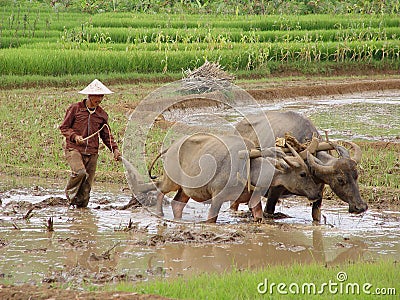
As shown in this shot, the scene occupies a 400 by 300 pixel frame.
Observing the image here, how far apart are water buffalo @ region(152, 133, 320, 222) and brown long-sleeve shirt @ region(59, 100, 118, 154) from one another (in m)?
0.89

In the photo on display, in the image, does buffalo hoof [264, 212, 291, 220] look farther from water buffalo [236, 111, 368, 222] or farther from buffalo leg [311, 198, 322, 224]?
buffalo leg [311, 198, 322, 224]

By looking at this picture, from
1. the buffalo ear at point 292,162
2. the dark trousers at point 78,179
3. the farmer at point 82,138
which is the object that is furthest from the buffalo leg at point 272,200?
the dark trousers at point 78,179

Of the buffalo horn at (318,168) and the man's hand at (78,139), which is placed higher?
the man's hand at (78,139)

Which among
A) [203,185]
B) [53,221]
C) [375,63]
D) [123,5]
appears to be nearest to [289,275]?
[203,185]

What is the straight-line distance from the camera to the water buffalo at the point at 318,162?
684 cm

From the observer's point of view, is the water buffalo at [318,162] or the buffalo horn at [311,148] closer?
the water buffalo at [318,162]

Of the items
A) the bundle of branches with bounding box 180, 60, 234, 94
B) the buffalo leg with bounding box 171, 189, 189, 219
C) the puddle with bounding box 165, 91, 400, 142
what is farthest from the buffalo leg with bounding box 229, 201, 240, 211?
the bundle of branches with bounding box 180, 60, 234, 94

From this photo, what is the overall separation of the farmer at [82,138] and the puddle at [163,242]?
0.20 metres

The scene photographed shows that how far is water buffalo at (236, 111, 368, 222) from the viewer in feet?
22.4

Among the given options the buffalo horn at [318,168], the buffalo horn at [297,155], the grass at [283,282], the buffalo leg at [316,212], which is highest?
the buffalo horn at [297,155]

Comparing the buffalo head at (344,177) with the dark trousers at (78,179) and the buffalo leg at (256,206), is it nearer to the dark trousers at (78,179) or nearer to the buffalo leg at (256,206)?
the buffalo leg at (256,206)

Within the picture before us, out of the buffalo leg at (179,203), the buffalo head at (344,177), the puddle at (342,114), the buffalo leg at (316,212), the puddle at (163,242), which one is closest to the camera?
the puddle at (163,242)

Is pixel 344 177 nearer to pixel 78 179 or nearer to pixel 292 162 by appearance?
pixel 292 162

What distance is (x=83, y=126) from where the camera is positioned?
301 inches
